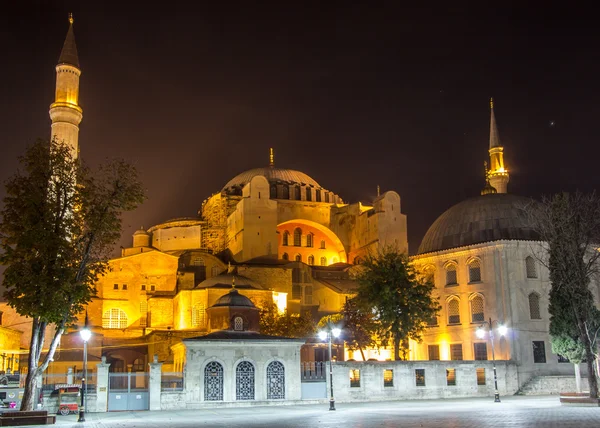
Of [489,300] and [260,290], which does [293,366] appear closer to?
[489,300]

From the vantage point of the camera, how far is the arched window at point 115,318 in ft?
195

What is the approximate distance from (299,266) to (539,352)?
2320 centimetres

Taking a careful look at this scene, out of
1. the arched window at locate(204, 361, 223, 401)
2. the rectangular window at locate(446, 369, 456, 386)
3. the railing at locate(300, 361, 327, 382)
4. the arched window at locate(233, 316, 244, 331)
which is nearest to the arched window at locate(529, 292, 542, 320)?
the rectangular window at locate(446, 369, 456, 386)

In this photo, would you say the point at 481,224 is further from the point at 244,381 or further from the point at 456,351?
the point at 244,381

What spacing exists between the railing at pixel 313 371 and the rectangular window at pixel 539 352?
1592 cm

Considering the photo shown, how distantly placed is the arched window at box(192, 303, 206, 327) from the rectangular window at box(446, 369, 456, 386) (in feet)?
70.3

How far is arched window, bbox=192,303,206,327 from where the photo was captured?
53.2 metres

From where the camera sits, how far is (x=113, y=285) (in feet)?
198

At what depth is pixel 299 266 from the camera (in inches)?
2384

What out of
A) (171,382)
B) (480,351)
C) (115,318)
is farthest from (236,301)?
(115,318)

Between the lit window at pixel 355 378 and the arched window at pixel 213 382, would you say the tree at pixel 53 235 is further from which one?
the lit window at pixel 355 378

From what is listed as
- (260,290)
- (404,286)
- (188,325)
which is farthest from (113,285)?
(404,286)

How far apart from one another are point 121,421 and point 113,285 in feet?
124

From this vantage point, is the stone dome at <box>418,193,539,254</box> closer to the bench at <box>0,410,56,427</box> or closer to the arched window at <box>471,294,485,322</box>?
the arched window at <box>471,294,485,322</box>
